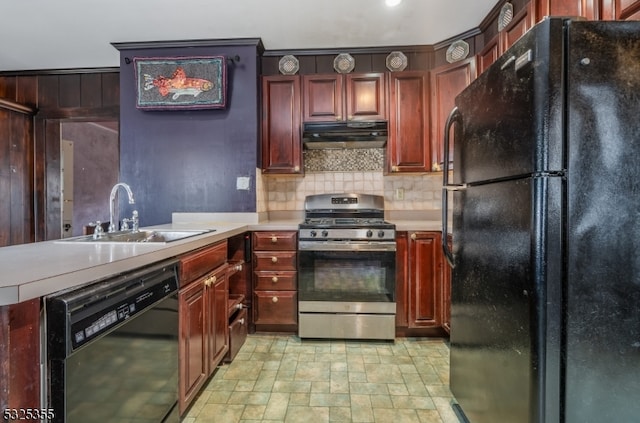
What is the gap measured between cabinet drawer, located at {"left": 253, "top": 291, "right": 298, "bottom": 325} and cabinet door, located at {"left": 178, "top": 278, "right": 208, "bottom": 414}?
0.81 metres

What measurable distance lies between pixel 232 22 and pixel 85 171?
3638mm

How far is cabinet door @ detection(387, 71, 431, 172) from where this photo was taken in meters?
2.77

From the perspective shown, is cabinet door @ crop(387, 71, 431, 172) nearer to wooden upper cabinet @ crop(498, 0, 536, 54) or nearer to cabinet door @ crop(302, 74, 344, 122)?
cabinet door @ crop(302, 74, 344, 122)

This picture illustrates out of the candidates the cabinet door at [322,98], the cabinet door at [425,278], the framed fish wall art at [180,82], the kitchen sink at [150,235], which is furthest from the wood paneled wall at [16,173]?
the cabinet door at [425,278]

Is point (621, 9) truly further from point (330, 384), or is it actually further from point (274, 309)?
point (274, 309)

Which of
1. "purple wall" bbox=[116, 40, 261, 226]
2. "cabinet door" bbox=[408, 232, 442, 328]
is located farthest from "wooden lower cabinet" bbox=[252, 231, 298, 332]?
"cabinet door" bbox=[408, 232, 442, 328]

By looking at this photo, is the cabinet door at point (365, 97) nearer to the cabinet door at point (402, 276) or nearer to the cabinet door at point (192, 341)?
the cabinet door at point (402, 276)

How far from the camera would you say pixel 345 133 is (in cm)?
278

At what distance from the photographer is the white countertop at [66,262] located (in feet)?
2.54

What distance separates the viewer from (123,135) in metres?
2.81

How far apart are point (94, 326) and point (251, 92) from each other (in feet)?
7.44

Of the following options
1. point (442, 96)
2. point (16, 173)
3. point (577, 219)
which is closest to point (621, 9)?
point (577, 219)

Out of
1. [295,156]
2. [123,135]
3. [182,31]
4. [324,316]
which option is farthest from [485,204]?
[123,135]

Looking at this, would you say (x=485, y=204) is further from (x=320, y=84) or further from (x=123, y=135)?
(x=123, y=135)
